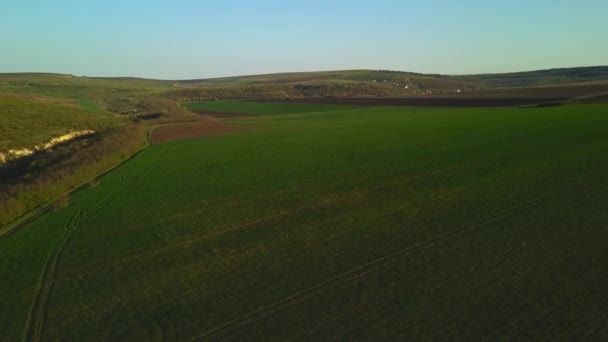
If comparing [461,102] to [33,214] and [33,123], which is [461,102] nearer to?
[33,123]

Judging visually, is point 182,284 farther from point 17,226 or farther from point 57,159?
point 57,159

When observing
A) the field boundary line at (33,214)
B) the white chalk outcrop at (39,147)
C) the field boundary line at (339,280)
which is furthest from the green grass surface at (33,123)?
Result: the field boundary line at (339,280)

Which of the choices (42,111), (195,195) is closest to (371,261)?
(195,195)

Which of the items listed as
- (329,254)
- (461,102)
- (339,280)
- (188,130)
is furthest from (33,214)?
(461,102)

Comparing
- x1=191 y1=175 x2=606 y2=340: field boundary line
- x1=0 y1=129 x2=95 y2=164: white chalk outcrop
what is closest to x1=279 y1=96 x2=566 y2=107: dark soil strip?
x1=0 y1=129 x2=95 y2=164: white chalk outcrop

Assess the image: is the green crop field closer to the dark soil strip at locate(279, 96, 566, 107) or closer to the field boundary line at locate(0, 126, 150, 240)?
the field boundary line at locate(0, 126, 150, 240)
